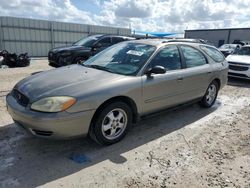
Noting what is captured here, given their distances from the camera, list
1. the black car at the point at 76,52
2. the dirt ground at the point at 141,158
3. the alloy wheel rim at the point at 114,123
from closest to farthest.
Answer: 1. the dirt ground at the point at 141,158
2. the alloy wheel rim at the point at 114,123
3. the black car at the point at 76,52

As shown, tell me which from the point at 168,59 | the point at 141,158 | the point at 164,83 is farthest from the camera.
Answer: the point at 168,59

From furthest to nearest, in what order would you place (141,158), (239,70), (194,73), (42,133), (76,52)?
(76,52) → (239,70) → (194,73) → (141,158) → (42,133)

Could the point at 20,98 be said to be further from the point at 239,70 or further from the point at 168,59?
the point at 239,70

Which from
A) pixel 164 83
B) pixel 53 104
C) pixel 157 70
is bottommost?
pixel 53 104

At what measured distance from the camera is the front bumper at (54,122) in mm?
2816

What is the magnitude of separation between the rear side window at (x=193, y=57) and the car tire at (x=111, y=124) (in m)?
1.87

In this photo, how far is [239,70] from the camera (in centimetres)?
894

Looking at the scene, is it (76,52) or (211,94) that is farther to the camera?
(76,52)

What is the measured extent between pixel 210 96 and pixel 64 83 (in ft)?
12.3

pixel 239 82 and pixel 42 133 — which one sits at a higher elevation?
pixel 42 133

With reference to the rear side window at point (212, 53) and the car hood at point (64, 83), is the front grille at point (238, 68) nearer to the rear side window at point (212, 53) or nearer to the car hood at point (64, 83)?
the rear side window at point (212, 53)

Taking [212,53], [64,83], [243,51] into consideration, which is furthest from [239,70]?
[64,83]

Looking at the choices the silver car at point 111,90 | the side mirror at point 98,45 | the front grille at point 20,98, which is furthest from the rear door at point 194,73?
the side mirror at point 98,45

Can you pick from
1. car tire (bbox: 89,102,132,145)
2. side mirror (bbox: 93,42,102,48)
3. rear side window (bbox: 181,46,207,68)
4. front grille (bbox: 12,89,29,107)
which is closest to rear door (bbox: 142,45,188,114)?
rear side window (bbox: 181,46,207,68)
